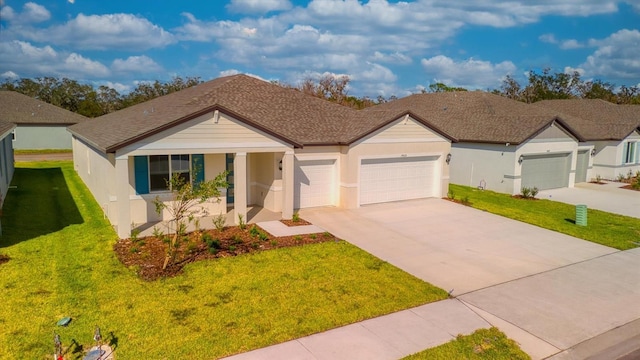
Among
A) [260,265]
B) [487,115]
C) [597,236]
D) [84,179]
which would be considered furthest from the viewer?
[487,115]

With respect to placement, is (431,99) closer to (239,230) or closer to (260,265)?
(239,230)

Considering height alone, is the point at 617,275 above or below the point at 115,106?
below

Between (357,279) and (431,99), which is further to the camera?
(431,99)

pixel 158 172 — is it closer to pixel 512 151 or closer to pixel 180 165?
pixel 180 165

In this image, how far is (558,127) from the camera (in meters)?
25.2

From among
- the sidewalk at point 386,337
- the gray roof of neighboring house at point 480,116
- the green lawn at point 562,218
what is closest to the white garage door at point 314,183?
the gray roof of neighboring house at point 480,116

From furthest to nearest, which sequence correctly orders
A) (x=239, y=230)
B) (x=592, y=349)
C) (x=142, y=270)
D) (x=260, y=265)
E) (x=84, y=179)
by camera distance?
(x=84, y=179)
(x=239, y=230)
(x=260, y=265)
(x=142, y=270)
(x=592, y=349)

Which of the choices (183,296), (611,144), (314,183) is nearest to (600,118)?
(611,144)

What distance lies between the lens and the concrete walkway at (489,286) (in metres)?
7.88

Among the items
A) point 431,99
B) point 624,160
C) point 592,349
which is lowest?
point 592,349

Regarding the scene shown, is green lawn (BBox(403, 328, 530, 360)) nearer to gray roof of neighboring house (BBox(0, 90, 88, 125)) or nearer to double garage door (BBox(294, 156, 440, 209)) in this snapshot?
double garage door (BBox(294, 156, 440, 209))

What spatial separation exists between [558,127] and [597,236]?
11548mm

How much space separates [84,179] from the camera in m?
22.8

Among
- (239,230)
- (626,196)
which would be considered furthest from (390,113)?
(626,196)
